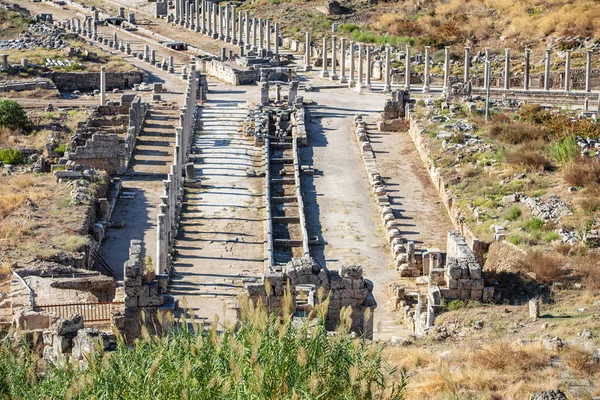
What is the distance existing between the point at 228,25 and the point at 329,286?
196 ft

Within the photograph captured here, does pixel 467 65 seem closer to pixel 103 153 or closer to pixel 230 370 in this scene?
pixel 103 153

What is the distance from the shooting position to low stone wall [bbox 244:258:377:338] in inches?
1080

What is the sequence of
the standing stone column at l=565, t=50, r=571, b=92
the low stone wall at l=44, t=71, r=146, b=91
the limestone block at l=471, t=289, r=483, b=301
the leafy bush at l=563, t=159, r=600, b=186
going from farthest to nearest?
the low stone wall at l=44, t=71, r=146, b=91
the standing stone column at l=565, t=50, r=571, b=92
the leafy bush at l=563, t=159, r=600, b=186
the limestone block at l=471, t=289, r=483, b=301

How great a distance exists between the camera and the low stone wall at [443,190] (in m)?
35.5

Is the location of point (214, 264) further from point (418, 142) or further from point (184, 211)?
point (418, 142)

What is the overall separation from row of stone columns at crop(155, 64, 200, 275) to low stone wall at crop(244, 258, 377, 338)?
24.2 feet

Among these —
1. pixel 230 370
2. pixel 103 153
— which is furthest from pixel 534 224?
pixel 230 370

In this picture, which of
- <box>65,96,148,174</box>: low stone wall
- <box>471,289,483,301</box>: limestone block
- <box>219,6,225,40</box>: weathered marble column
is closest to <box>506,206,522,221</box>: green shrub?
<box>471,289,483,301</box>: limestone block

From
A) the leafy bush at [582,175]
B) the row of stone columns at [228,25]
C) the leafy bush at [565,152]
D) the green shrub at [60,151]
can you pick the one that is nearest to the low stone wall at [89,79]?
the row of stone columns at [228,25]

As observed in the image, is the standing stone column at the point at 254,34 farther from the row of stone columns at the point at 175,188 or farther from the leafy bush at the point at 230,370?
the leafy bush at the point at 230,370

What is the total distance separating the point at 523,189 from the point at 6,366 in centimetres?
2405

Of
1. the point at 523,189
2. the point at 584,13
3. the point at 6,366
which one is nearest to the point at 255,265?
the point at 523,189

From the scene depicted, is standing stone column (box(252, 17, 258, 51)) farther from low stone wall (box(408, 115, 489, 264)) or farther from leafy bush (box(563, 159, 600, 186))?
leafy bush (box(563, 159, 600, 186))

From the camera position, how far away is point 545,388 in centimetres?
2106
